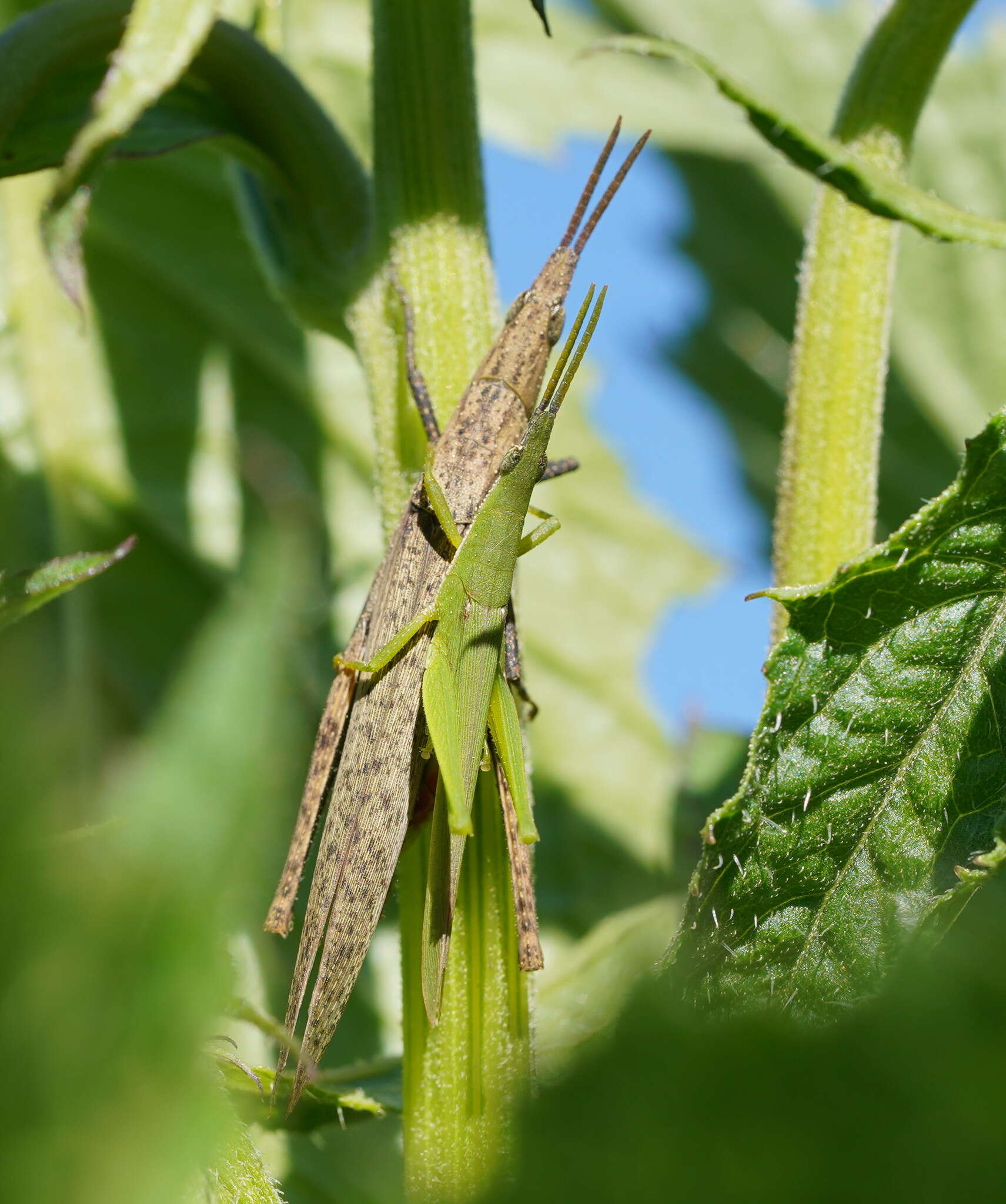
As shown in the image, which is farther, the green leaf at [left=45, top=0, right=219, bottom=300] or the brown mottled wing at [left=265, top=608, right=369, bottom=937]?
the brown mottled wing at [left=265, top=608, right=369, bottom=937]

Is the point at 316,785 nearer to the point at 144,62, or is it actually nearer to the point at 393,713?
the point at 393,713

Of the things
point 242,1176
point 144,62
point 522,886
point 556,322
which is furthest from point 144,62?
point 556,322

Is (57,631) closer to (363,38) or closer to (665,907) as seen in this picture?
(665,907)

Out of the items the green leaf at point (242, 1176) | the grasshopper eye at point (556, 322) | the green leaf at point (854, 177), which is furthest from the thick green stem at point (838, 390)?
the green leaf at point (242, 1176)

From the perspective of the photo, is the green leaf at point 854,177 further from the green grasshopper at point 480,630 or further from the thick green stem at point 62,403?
the thick green stem at point 62,403

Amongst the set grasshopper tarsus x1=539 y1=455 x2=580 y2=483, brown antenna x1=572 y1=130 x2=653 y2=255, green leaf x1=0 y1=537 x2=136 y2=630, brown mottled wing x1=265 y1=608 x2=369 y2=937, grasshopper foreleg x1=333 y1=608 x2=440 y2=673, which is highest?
brown antenna x1=572 y1=130 x2=653 y2=255

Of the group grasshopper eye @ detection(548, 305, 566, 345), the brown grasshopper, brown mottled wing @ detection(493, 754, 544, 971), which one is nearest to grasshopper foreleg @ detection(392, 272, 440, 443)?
the brown grasshopper

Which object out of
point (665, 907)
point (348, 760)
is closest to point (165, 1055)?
point (348, 760)

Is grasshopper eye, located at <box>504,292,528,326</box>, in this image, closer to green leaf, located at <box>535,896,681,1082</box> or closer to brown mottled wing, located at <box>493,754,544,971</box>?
brown mottled wing, located at <box>493,754,544,971</box>
